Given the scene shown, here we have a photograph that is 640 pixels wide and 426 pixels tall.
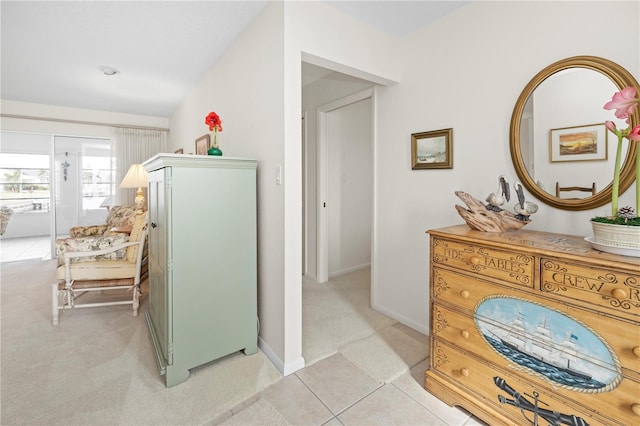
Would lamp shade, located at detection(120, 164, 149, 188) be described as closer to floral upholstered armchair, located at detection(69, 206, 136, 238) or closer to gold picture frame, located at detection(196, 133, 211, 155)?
floral upholstered armchair, located at detection(69, 206, 136, 238)

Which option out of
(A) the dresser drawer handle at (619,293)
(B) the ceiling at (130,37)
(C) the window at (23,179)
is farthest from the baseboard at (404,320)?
(C) the window at (23,179)

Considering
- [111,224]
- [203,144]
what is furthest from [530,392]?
[111,224]

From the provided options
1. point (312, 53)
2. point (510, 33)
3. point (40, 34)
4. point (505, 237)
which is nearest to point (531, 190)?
point (505, 237)

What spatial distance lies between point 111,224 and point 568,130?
509 cm

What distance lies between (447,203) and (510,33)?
1.14 m

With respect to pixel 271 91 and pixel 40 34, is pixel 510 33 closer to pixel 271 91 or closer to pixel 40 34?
pixel 271 91

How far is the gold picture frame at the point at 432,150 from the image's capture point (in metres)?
2.19

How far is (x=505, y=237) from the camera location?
A: 151 centimetres

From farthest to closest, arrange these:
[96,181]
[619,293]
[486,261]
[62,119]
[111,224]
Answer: [96,181] → [62,119] → [111,224] → [486,261] → [619,293]

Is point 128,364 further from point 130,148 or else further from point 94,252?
point 130,148

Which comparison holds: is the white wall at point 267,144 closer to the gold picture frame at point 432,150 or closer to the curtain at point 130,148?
the gold picture frame at point 432,150

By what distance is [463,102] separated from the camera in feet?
6.92

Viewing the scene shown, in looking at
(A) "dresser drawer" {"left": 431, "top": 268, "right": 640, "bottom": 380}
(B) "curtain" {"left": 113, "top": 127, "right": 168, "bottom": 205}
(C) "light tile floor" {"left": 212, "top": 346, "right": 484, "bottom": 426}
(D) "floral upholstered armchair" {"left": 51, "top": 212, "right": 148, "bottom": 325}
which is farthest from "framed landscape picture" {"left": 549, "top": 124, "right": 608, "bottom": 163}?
(B) "curtain" {"left": 113, "top": 127, "right": 168, "bottom": 205}

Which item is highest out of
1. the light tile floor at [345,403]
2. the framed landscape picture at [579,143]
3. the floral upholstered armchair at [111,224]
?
the framed landscape picture at [579,143]
